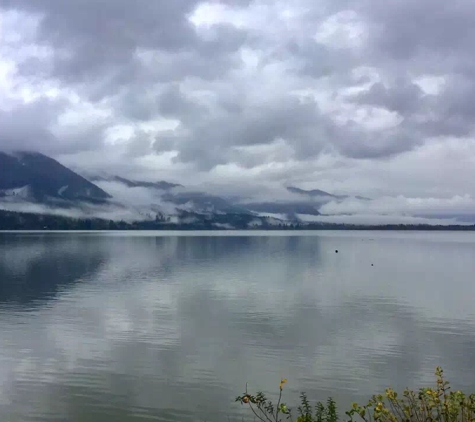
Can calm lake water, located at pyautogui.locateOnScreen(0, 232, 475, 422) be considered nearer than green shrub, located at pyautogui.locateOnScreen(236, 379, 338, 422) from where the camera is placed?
No

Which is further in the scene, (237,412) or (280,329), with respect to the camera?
(280,329)

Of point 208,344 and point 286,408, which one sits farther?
point 208,344

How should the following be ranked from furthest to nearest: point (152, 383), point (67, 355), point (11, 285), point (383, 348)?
point (11, 285), point (383, 348), point (67, 355), point (152, 383)

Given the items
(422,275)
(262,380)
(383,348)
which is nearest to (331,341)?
(383,348)

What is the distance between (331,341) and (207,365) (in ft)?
28.7

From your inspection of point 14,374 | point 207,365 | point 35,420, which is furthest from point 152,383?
point 14,374

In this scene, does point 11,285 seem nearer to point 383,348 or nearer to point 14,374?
point 14,374

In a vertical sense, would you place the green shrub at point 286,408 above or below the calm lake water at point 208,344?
above

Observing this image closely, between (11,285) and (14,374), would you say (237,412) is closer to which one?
(14,374)

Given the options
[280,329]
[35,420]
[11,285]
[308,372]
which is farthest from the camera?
[11,285]

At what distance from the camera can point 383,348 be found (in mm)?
28469

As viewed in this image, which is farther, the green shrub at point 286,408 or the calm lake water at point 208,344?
the calm lake water at point 208,344

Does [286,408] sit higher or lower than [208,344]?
higher

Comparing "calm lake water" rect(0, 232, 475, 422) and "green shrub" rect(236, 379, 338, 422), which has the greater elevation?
"green shrub" rect(236, 379, 338, 422)
